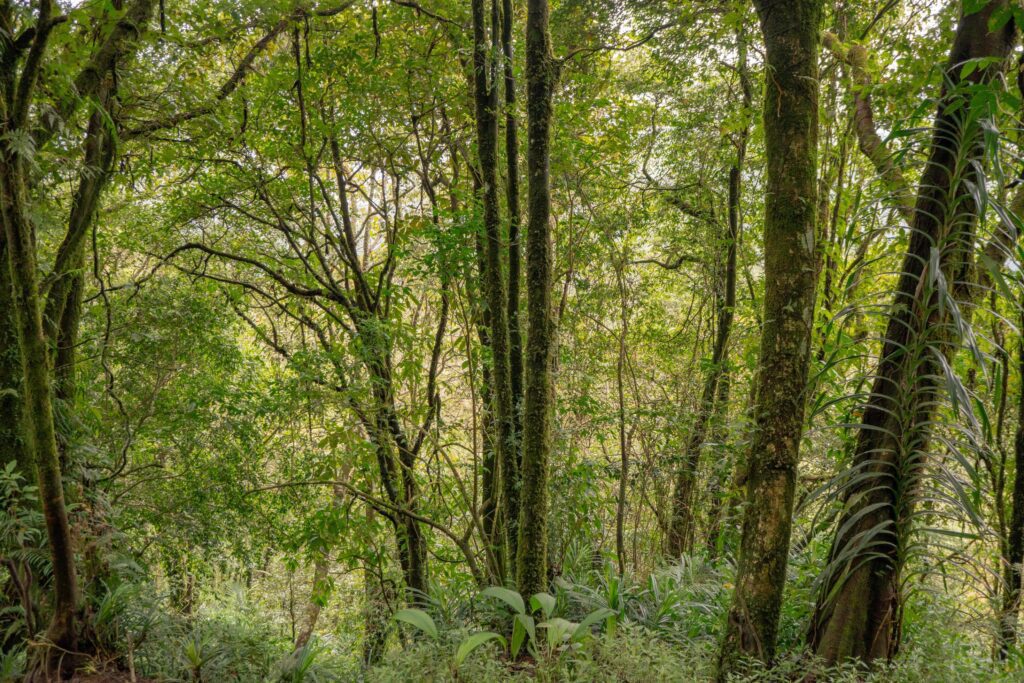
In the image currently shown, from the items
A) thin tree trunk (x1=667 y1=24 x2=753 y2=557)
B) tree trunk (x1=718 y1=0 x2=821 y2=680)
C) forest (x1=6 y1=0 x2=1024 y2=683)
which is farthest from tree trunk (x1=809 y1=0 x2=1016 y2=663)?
thin tree trunk (x1=667 y1=24 x2=753 y2=557)

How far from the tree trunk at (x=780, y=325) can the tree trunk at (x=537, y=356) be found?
3.99 feet

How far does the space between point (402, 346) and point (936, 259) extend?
4.31 metres

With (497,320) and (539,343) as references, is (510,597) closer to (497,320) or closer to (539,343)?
(539,343)

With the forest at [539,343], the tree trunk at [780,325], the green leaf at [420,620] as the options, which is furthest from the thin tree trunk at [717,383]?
the green leaf at [420,620]

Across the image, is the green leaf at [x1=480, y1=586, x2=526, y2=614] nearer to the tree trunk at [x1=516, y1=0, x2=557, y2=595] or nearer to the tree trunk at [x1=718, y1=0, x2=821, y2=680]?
the tree trunk at [x1=516, y1=0, x2=557, y2=595]

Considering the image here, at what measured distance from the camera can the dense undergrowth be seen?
101 inches

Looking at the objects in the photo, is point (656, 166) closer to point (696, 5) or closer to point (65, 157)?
point (696, 5)

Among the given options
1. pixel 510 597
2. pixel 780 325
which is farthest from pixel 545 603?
pixel 780 325

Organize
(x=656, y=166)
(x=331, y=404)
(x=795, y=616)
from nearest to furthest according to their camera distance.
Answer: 1. (x=795, y=616)
2. (x=331, y=404)
3. (x=656, y=166)

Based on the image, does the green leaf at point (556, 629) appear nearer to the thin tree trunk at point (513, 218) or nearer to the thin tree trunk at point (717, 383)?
the thin tree trunk at point (513, 218)

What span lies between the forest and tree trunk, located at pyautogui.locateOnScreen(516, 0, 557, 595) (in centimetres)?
2

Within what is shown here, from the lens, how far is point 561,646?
298 cm

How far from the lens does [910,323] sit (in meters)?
2.67

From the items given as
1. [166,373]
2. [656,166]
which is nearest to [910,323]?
[656,166]
